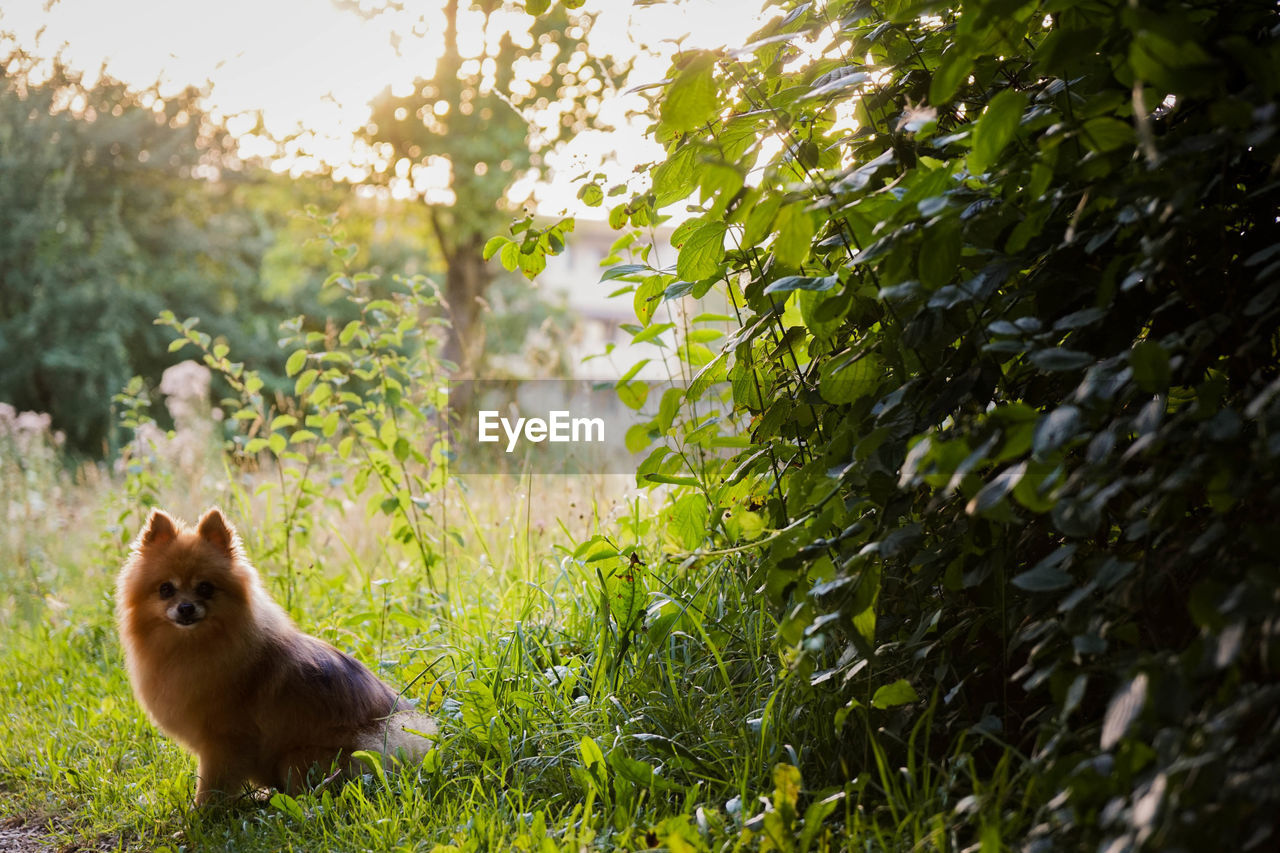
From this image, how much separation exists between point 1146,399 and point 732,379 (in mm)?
937

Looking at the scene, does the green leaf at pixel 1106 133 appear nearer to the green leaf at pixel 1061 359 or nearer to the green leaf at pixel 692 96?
the green leaf at pixel 1061 359

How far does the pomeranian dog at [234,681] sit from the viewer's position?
2.86m

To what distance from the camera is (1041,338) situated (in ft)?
4.79

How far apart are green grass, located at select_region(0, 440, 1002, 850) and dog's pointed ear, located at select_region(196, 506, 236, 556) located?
2.21ft

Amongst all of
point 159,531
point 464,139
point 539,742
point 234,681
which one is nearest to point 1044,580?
point 539,742

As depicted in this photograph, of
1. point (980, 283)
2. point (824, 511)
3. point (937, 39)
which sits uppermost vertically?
point (937, 39)

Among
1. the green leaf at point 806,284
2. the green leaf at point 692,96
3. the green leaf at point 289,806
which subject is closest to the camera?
the green leaf at point 692,96

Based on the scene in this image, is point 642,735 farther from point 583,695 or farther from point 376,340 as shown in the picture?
point 376,340

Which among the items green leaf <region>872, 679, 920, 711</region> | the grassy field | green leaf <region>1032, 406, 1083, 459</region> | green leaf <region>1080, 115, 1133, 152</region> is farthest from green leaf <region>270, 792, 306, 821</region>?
green leaf <region>1080, 115, 1133, 152</region>

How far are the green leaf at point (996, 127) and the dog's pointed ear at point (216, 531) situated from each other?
8.47ft

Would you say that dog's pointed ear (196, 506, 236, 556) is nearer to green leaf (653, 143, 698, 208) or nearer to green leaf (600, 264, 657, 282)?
green leaf (600, 264, 657, 282)

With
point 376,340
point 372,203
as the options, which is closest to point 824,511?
point 376,340

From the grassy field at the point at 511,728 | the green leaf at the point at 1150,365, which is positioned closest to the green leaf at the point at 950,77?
the green leaf at the point at 1150,365

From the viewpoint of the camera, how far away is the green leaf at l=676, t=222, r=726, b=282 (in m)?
2.12
